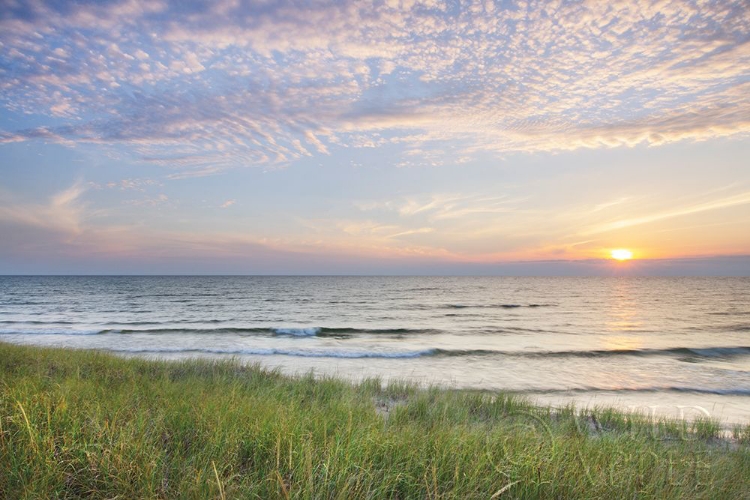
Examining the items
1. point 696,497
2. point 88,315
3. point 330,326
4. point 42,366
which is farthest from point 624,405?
point 88,315


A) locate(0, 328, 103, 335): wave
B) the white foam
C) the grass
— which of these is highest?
the grass

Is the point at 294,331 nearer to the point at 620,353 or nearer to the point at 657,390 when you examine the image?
the point at 620,353

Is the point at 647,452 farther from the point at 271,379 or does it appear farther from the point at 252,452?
the point at 271,379

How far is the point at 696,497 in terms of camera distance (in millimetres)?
3953

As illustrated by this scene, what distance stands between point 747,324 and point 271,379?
42552 mm

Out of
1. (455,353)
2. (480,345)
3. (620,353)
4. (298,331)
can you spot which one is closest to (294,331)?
Result: (298,331)

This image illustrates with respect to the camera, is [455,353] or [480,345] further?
[480,345]

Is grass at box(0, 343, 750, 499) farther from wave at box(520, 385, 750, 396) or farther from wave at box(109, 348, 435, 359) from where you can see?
wave at box(109, 348, 435, 359)

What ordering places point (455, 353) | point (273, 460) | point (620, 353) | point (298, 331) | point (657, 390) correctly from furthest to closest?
point (298, 331)
point (620, 353)
point (455, 353)
point (657, 390)
point (273, 460)

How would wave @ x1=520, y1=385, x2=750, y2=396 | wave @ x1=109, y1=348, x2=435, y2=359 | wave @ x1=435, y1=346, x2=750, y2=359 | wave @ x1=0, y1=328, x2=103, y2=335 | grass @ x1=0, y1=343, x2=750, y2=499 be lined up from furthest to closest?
wave @ x1=0, y1=328, x2=103, y2=335 → wave @ x1=435, y1=346, x2=750, y2=359 → wave @ x1=109, y1=348, x2=435, y2=359 → wave @ x1=520, y1=385, x2=750, y2=396 → grass @ x1=0, y1=343, x2=750, y2=499

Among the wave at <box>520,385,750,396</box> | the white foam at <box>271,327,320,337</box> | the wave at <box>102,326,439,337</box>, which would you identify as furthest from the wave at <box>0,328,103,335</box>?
the wave at <box>520,385,750,396</box>

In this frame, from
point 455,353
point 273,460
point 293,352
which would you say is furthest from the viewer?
point 455,353

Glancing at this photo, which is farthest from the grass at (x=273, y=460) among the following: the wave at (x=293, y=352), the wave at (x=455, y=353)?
the wave at (x=455, y=353)

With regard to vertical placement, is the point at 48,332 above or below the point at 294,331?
above
